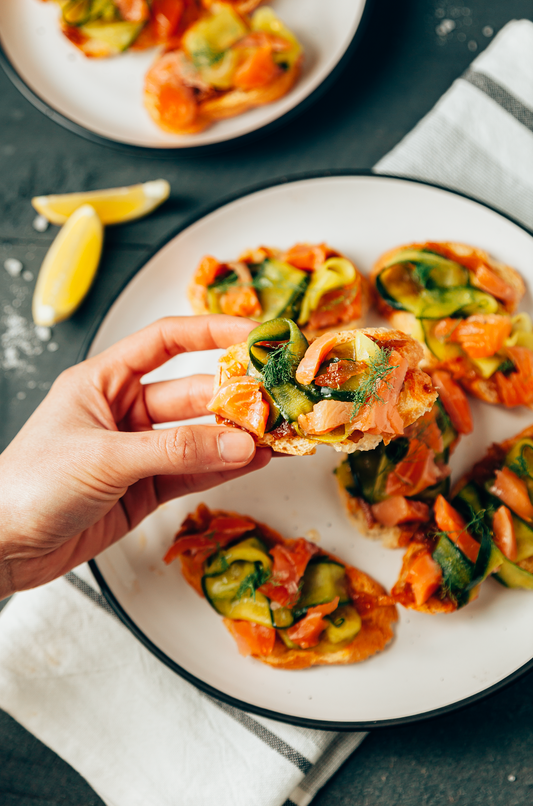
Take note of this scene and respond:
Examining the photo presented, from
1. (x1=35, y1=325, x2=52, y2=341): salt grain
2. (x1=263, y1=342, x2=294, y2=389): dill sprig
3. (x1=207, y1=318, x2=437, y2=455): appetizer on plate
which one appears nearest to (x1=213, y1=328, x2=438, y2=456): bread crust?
(x1=207, y1=318, x2=437, y2=455): appetizer on plate

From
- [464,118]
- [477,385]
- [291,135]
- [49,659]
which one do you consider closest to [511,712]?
[477,385]

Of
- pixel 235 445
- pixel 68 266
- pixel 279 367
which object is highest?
pixel 279 367

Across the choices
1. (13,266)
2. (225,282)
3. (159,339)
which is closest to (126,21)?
(13,266)

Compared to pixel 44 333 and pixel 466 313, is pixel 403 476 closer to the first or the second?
pixel 466 313

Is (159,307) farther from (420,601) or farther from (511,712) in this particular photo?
(511,712)

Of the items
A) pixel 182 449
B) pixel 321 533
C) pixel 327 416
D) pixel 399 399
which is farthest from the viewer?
pixel 321 533

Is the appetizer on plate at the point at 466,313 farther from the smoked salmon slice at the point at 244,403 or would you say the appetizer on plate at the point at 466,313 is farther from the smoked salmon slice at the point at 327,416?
the smoked salmon slice at the point at 244,403

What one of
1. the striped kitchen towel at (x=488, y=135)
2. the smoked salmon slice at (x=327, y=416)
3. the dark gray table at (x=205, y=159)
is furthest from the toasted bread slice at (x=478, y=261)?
the smoked salmon slice at (x=327, y=416)
